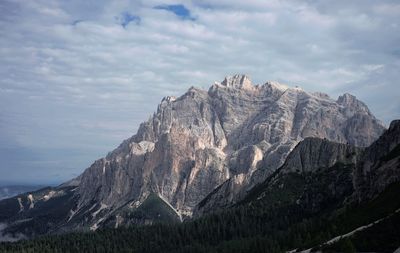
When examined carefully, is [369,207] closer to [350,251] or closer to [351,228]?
[351,228]

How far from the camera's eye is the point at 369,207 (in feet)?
647

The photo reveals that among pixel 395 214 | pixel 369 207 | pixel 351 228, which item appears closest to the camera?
pixel 395 214

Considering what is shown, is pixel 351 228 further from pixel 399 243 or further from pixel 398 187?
pixel 399 243

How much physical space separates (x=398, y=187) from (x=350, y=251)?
166 feet

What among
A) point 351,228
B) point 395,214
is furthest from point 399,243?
point 351,228

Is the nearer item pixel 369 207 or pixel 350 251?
pixel 350 251

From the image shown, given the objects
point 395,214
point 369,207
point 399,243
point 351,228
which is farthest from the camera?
point 369,207

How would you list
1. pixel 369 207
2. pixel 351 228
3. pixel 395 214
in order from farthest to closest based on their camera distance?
1. pixel 369 207
2. pixel 351 228
3. pixel 395 214

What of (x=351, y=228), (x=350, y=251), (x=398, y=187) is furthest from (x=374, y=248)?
(x=398, y=187)

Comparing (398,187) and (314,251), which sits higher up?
(398,187)

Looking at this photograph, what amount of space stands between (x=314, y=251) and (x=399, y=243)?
28988mm

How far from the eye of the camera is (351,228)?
184m

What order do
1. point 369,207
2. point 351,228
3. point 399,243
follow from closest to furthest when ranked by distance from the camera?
point 399,243
point 351,228
point 369,207

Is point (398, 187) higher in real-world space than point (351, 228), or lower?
higher
